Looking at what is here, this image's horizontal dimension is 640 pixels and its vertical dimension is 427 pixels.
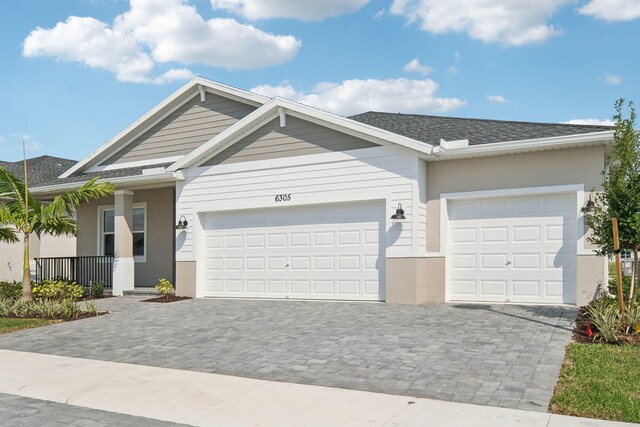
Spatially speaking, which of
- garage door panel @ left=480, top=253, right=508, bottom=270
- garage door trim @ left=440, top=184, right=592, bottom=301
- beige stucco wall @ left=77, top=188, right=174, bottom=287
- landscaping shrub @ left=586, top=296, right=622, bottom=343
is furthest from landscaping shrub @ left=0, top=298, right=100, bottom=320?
landscaping shrub @ left=586, top=296, right=622, bottom=343

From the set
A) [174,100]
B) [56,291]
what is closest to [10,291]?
[56,291]

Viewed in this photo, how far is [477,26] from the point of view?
15.6 meters

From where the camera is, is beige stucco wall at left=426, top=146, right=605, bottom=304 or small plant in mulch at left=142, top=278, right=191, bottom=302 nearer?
beige stucco wall at left=426, top=146, right=605, bottom=304

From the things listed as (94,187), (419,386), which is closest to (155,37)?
(94,187)

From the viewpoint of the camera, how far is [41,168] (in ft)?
79.7

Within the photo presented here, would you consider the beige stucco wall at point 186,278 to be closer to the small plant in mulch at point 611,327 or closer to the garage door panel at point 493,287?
the garage door panel at point 493,287

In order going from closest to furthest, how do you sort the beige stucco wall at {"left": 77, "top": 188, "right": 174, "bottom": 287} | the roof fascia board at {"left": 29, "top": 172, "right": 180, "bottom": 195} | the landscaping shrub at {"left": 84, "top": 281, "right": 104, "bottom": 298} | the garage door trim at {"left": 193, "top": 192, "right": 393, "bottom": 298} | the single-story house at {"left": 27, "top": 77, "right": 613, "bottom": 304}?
1. the single-story house at {"left": 27, "top": 77, "right": 613, "bottom": 304}
2. the garage door trim at {"left": 193, "top": 192, "right": 393, "bottom": 298}
3. the roof fascia board at {"left": 29, "top": 172, "right": 180, "bottom": 195}
4. the landscaping shrub at {"left": 84, "top": 281, "right": 104, "bottom": 298}
5. the beige stucco wall at {"left": 77, "top": 188, "right": 174, "bottom": 287}

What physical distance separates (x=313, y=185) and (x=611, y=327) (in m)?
7.85

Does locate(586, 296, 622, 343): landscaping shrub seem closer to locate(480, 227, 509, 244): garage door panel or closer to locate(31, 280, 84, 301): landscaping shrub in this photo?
locate(480, 227, 509, 244): garage door panel

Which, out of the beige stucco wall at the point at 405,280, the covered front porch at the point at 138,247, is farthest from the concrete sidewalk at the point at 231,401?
the covered front porch at the point at 138,247

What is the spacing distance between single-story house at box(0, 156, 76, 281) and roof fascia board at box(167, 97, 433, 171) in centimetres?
807

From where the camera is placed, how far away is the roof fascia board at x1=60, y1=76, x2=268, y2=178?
1770cm

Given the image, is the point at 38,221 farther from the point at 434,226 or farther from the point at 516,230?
the point at 516,230

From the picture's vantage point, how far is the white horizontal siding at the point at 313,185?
13.4 m
